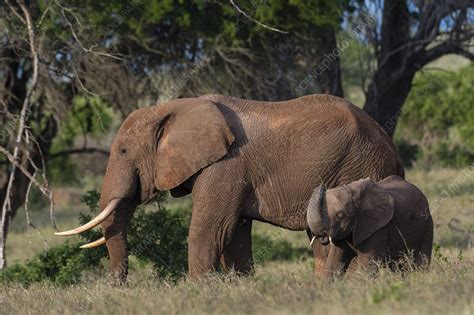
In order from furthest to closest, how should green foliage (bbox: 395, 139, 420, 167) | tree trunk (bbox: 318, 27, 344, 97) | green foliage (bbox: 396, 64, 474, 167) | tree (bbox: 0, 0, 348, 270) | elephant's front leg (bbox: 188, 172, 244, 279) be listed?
green foliage (bbox: 396, 64, 474, 167)
green foliage (bbox: 395, 139, 420, 167)
tree trunk (bbox: 318, 27, 344, 97)
tree (bbox: 0, 0, 348, 270)
elephant's front leg (bbox: 188, 172, 244, 279)

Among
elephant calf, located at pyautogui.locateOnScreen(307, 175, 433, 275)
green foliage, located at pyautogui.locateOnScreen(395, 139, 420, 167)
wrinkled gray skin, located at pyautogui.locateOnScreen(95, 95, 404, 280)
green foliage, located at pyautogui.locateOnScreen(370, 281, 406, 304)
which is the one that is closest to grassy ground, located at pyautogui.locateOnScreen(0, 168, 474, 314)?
green foliage, located at pyautogui.locateOnScreen(370, 281, 406, 304)

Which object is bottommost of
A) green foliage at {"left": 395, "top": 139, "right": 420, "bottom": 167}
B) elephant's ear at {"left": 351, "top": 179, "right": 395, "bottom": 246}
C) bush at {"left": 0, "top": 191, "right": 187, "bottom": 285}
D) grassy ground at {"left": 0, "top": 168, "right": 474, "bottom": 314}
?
green foliage at {"left": 395, "top": 139, "right": 420, "bottom": 167}

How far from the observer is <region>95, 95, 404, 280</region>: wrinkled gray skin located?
10.6 meters

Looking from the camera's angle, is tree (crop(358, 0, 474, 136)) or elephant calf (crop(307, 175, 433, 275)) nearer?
elephant calf (crop(307, 175, 433, 275))

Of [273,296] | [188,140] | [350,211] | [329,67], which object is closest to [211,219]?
[188,140]

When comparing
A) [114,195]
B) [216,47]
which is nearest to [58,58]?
[216,47]

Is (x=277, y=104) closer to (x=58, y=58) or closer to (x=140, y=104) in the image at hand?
(x=58, y=58)

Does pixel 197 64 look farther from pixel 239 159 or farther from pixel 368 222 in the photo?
pixel 368 222

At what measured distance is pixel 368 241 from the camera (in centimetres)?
987

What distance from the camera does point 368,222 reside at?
9852 mm

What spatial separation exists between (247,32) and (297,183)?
28.7 ft

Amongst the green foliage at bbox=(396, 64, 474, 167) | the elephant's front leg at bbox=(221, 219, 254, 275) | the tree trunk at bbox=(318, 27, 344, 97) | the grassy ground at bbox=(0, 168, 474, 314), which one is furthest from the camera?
the green foliage at bbox=(396, 64, 474, 167)

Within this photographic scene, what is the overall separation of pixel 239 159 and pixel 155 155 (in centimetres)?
93

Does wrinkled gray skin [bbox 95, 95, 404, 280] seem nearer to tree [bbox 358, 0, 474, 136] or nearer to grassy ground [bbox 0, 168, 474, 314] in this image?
grassy ground [bbox 0, 168, 474, 314]
